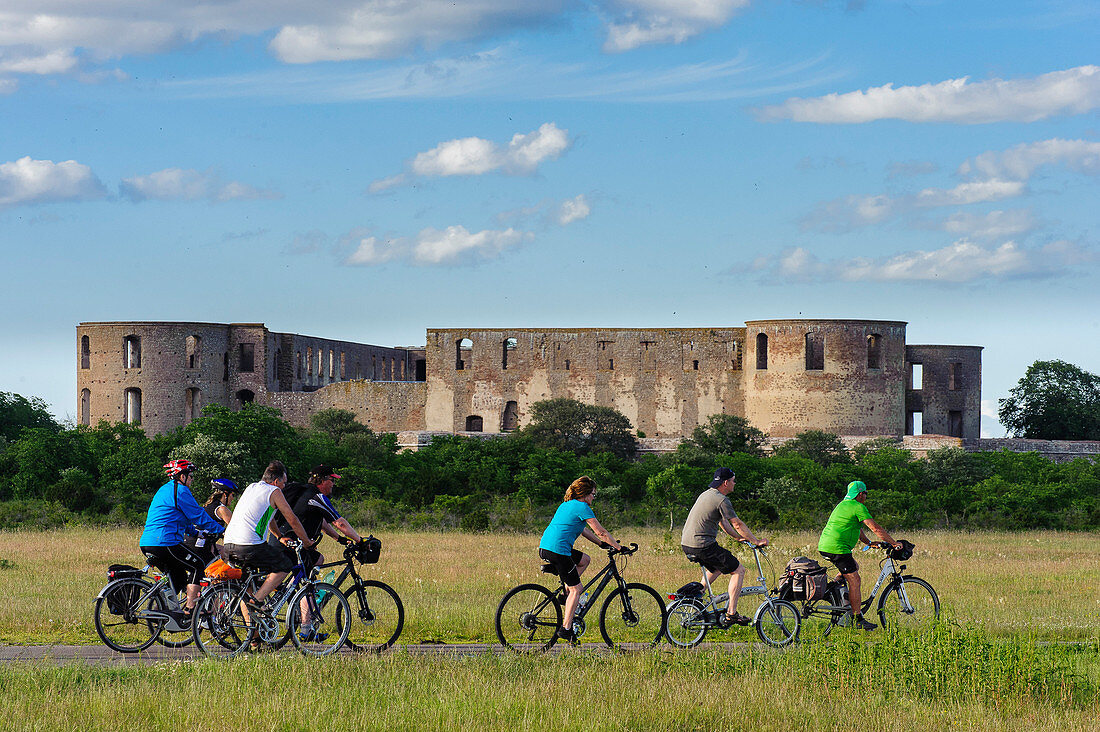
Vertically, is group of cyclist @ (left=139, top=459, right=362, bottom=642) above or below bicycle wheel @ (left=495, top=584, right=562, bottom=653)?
above

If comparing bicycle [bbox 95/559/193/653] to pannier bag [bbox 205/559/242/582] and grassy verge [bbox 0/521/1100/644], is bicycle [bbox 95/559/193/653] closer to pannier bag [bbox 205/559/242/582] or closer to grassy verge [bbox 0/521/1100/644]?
pannier bag [bbox 205/559/242/582]

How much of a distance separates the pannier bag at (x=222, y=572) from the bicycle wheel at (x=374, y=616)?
2.80 ft

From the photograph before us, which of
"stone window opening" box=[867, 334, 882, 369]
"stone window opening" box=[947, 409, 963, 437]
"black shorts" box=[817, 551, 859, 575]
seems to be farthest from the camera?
"stone window opening" box=[947, 409, 963, 437]

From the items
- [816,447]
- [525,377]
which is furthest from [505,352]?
[816,447]

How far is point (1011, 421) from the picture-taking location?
6272 cm

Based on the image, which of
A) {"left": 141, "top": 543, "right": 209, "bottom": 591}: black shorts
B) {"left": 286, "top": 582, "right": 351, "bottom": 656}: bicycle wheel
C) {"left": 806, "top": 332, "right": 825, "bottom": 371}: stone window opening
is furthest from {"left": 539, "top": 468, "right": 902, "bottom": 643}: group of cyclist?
{"left": 806, "top": 332, "right": 825, "bottom": 371}: stone window opening

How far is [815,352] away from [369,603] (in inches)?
1622

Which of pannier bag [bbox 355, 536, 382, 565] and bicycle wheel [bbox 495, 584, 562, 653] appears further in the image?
bicycle wheel [bbox 495, 584, 562, 653]

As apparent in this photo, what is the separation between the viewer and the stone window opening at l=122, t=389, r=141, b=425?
5378 centimetres

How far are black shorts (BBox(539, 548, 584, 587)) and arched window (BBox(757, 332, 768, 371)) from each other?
41941mm

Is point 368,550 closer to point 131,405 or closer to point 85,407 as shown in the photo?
point 131,405

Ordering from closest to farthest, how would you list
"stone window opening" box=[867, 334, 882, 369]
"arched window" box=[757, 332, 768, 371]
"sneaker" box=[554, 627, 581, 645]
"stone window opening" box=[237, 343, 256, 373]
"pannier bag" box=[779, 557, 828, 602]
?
"sneaker" box=[554, 627, 581, 645] < "pannier bag" box=[779, 557, 828, 602] < "stone window opening" box=[867, 334, 882, 369] < "arched window" box=[757, 332, 768, 371] < "stone window opening" box=[237, 343, 256, 373]

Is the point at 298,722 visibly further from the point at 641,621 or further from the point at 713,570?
the point at 641,621

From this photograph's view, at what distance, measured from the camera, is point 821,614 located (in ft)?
38.9
